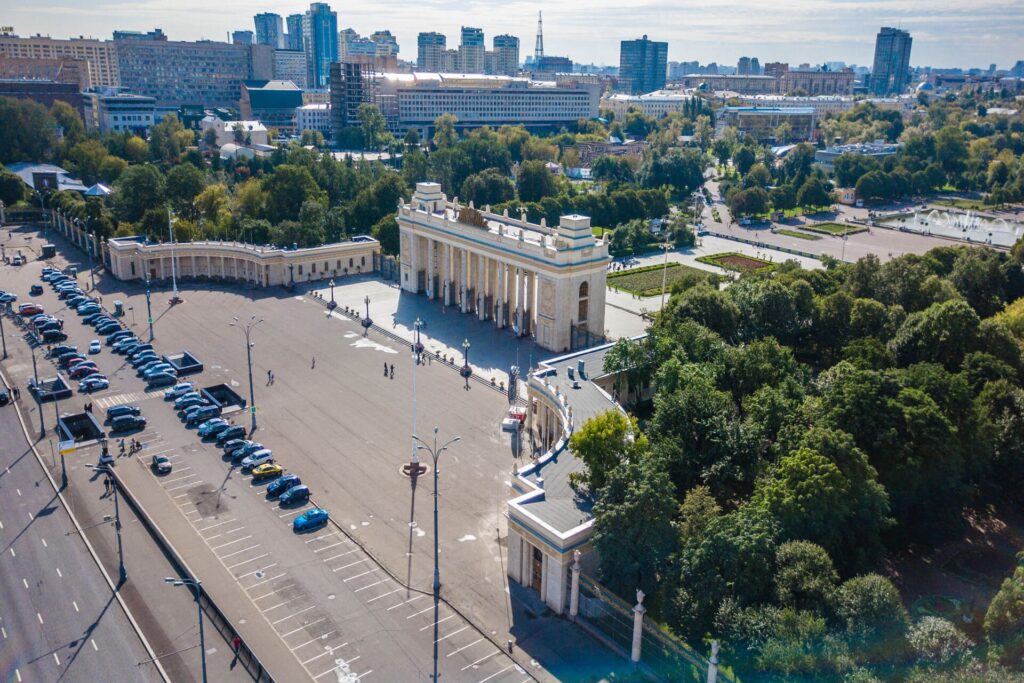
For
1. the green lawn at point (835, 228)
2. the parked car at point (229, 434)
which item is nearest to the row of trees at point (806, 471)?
the parked car at point (229, 434)

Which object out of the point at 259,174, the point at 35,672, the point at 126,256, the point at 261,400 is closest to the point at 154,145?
the point at 259,174

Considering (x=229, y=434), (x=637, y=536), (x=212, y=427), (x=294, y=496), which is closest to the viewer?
(x=637, y=536)

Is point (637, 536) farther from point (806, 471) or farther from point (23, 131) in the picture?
point (23, 131)

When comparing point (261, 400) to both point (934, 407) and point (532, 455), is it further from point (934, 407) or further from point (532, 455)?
point (934, 407)

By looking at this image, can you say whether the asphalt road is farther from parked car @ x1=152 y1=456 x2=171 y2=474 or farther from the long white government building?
the long white government building

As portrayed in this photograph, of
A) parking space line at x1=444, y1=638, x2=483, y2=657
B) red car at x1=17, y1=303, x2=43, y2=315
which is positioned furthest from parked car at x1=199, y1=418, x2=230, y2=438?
red car at x1=17, y1=303, x2=43, y2=315

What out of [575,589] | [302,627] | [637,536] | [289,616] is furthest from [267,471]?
[637,536]

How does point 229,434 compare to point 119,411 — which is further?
point 119,411
